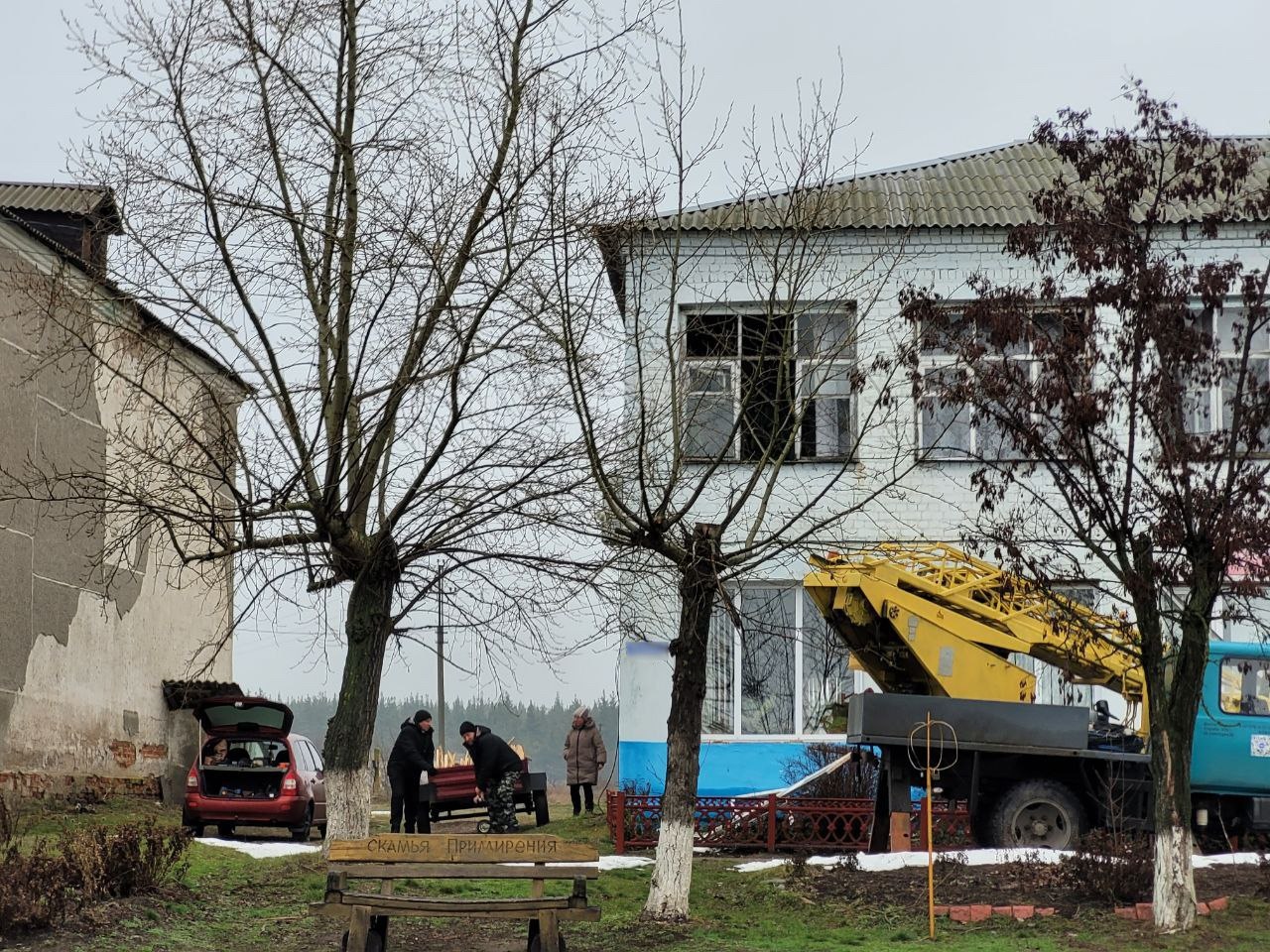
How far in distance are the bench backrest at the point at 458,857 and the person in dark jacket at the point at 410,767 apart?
8684mm

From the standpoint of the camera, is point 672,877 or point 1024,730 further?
point 1024,730

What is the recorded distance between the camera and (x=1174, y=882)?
1152 cm

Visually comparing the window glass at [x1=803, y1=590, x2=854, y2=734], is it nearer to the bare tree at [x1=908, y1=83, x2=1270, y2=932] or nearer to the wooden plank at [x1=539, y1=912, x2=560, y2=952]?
the bare tree at [x1=908, y1=83, x2=1270, y2=932]

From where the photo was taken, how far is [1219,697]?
16312 millimetres

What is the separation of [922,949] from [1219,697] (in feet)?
22.1

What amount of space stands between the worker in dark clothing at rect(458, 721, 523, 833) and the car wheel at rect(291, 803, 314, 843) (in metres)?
2.67

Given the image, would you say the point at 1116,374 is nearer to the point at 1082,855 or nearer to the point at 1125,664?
the point at 1082,855

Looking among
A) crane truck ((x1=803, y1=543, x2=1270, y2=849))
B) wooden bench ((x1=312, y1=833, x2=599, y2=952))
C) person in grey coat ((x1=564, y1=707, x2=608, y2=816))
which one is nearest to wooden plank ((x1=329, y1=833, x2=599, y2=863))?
wooden bench ((x1=312, y1=833, x2=599, y2=952))

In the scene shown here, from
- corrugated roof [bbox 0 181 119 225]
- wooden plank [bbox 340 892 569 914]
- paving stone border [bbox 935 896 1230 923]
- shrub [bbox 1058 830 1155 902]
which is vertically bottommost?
paving stone border [bbox 935 896 1230 923]

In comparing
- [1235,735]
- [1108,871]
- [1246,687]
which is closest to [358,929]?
[1108,871]

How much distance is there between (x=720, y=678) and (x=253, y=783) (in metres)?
6.31

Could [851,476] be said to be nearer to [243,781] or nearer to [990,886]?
[243,781]

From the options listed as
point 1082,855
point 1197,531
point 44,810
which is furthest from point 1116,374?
point 44,810

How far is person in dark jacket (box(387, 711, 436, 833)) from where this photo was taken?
18781 mm
